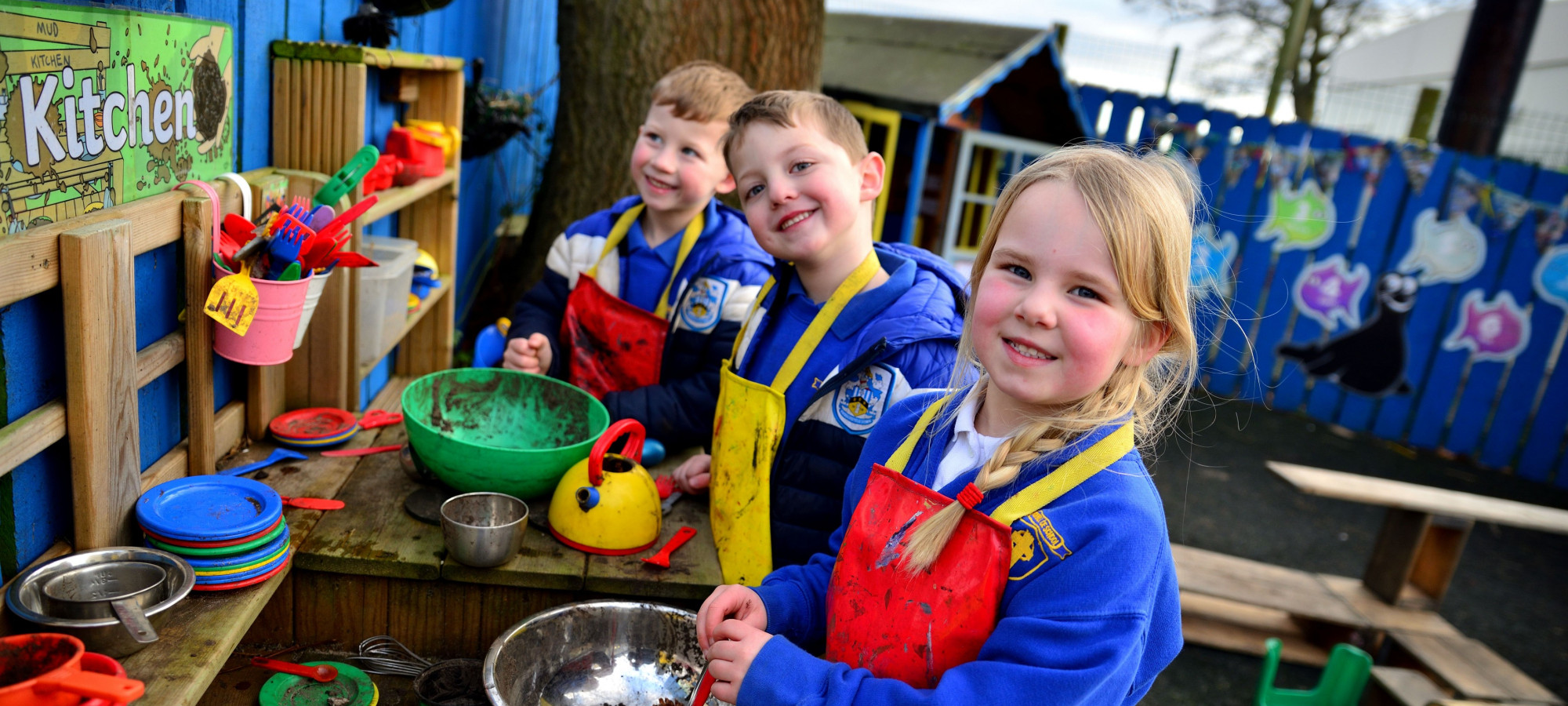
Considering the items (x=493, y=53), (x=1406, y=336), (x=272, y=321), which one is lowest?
(x=1406, y=336)

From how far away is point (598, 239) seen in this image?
285 centimetres

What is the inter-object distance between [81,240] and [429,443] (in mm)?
758

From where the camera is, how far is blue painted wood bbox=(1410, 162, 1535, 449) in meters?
6.36

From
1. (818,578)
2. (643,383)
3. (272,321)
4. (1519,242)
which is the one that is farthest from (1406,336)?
(272,321)

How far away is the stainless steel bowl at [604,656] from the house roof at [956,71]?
4646 millimetres

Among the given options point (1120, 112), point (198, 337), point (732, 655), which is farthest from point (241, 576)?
point (1120, 112)

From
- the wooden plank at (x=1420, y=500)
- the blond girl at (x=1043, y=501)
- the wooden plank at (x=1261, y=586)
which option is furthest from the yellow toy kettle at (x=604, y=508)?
the wooden plank at (x=1420, y=500)

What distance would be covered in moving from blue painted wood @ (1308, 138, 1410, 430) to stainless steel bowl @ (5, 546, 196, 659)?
744cm

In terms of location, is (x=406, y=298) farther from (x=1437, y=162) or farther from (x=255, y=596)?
(x=1437, y=162)

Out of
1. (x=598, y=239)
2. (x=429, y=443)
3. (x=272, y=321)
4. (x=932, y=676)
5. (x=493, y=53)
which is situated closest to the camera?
(x=932, y=676)

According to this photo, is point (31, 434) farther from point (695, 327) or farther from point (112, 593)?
point (695, 327)

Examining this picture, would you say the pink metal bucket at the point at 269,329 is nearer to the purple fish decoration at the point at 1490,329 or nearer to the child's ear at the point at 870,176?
the child's ear at the point at 870,176

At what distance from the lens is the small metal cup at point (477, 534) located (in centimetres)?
175

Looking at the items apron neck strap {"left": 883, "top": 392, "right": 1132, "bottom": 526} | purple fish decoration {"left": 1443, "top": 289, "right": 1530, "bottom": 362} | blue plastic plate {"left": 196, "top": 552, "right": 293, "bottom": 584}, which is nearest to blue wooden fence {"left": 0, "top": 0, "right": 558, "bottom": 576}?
blue plastic plate {"left": 196, "top": 552, "right": 293, "bottom": 584}
